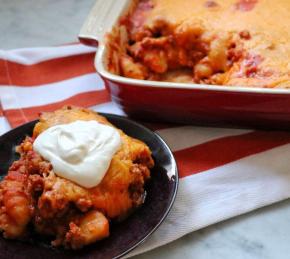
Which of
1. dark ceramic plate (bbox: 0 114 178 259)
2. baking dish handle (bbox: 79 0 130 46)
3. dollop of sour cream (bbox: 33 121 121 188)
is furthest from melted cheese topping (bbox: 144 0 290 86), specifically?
dollop of sour cream (bbox: 33 121 121 188)

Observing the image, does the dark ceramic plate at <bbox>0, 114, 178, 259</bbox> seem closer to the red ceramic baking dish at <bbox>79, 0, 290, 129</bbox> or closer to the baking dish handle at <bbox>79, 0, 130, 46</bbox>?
the red ceramic baking dish at <bbox>79, 0, 290, 129</bbox>

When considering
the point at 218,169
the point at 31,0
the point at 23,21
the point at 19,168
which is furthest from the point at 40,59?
the point at 218,169

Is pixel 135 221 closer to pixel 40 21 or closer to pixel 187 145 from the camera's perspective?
pixel 187 145

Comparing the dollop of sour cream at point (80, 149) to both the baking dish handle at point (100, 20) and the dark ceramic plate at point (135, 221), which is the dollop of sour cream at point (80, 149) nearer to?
the dark ceramic plate at point (135, 221)

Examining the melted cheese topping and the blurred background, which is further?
the blurred background

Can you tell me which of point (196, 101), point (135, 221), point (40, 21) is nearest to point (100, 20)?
point (196, 101)

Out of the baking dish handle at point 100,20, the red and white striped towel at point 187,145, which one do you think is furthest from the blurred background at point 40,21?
the baking dish handle at point 100,20

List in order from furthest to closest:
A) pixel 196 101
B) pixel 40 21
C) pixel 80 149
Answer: pixel 40 21 → pixel 196 101 → pixel 80 149

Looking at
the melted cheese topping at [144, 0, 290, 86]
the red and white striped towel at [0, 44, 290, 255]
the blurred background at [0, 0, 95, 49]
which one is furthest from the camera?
the blurred background at [0, 0, 95, 49]
